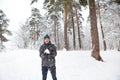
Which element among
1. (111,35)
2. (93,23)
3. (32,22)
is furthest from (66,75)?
(32,22)

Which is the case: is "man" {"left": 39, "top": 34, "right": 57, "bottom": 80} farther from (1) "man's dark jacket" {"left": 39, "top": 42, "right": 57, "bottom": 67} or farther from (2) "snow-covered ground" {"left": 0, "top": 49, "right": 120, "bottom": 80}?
(2) "snow-covered ground" {"left": 0, "top": 49, "right": 120, "bottom": 80}

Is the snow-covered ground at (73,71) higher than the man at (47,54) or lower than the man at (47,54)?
lower

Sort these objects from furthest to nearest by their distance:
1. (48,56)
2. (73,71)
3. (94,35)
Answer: (94,35)
(73,71)
(48,56)

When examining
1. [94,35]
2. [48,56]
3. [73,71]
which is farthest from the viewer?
[94,35]

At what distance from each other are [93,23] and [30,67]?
543 centimetres

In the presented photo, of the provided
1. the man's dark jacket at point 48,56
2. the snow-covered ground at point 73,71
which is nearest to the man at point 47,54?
the man's dark jacket at point 48,56

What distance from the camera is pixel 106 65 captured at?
1329cm

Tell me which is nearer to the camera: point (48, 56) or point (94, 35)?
point (48, 56)

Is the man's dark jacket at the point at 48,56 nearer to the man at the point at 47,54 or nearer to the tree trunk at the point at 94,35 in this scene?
the man at the point at 47,54

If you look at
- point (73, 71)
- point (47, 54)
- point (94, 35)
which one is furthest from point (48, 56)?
point (94, 35)

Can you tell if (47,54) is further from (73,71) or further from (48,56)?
(73,71)

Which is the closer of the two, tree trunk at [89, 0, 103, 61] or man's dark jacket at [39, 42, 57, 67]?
man's dark jacket at [39, 42, 57, 67]

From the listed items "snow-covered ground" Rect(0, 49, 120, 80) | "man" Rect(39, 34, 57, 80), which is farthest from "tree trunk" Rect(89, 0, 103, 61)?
"man" Rect(39, 34, 57, 80)

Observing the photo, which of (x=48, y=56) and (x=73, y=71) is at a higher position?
(x=48, y=56)
